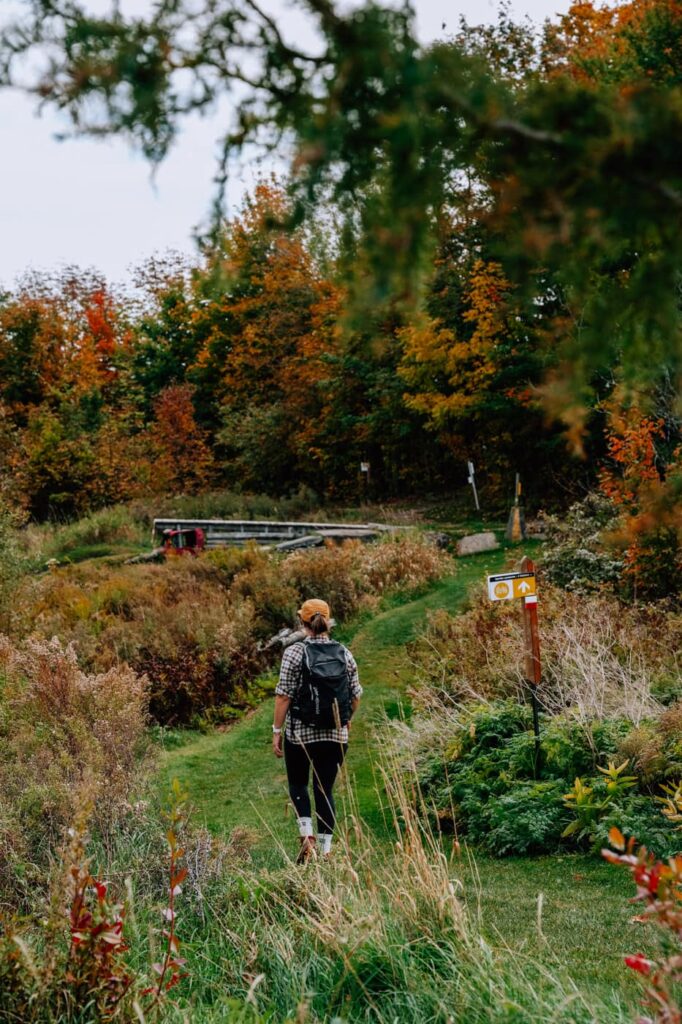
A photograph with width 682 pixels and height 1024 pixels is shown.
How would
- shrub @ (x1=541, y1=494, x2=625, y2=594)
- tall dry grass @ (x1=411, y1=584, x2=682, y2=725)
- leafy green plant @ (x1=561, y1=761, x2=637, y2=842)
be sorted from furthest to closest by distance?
1. shrub @ (x1=541, y1=494, x2=625, y2=594)
2. tall dry grass @ (x1=411, y1=584, x2=682, y2=725)
3. leafy green plant @ (x1=561, y1=761, x2=637, y2=842)

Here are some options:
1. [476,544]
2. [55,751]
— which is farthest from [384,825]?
[476,544]

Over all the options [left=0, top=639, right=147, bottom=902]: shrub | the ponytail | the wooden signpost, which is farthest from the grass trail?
the wooden signpost

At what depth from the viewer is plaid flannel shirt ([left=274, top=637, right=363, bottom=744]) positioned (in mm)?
6484

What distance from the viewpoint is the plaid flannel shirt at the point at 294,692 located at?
21.3 ft

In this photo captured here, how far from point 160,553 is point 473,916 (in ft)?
56.3

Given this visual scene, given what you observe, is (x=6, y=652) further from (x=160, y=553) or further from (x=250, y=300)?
(x=250, y=300)

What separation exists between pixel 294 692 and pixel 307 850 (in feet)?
3.36

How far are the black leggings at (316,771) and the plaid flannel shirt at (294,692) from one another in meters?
0.04

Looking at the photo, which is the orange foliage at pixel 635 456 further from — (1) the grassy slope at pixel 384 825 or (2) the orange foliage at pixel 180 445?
(2) the orange foliage at pixel 180 445

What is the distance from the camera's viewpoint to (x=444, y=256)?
81.0ft

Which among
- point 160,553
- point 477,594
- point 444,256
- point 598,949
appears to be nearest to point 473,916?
point 598,949

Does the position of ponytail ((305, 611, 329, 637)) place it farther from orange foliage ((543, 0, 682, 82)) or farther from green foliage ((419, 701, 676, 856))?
orange foliage ((543, 0, 682, 82))

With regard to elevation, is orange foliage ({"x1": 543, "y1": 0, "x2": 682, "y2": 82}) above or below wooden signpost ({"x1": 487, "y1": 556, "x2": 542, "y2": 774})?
above

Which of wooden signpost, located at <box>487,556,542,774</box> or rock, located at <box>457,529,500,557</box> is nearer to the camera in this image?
wooden signpost, located at <box>487,556,542,774</box>
